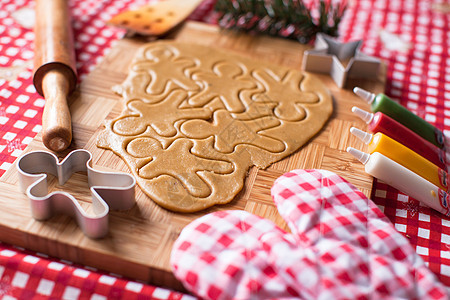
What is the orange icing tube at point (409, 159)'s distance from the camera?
3.56ft

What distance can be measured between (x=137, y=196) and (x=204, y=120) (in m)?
0.29

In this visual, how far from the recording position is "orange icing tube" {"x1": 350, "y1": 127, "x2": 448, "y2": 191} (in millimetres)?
1085

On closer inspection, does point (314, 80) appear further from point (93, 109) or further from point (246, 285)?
point (246, 285)

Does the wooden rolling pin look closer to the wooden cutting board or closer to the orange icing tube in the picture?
the wooden cutting board

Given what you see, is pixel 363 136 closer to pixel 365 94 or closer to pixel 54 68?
pixel 365 94

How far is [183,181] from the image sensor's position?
3.40 ft

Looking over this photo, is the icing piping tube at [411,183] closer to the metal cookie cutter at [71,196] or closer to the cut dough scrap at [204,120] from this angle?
the cut dough scrap at [204,120]

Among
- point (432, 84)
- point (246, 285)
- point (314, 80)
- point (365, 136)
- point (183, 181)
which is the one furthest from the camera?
point (432, 84)

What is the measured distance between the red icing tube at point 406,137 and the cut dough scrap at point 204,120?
134 mm

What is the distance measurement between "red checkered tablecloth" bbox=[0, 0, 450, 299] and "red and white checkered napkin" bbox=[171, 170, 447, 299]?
0.10 metres

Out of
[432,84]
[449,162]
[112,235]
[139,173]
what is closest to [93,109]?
[139,173]

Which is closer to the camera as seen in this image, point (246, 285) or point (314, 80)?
point (246, 285)

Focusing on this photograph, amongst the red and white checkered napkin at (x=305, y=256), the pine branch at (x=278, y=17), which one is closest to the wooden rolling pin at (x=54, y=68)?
the red and white checkered napkin at (x=305, y=256)

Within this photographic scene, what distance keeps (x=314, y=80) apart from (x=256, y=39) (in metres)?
0.30
